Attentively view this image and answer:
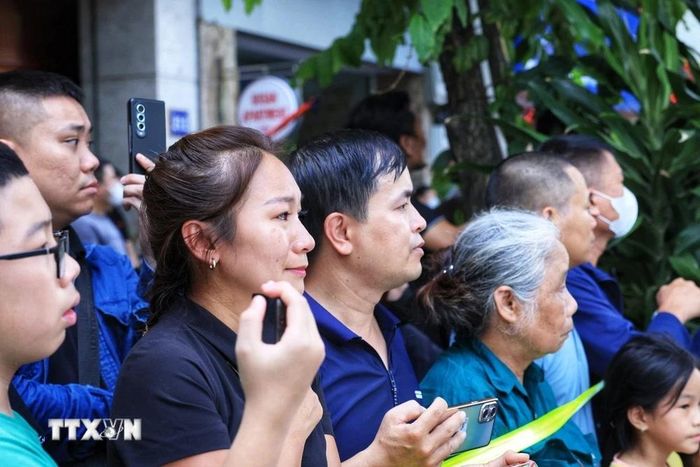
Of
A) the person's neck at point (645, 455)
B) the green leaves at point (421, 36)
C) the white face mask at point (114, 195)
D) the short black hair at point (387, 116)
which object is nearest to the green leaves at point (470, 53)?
the short black hair at point (387, 116)

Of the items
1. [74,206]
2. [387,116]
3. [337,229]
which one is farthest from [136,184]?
[387,116]

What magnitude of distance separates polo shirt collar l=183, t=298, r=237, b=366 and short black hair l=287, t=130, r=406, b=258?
0.82m

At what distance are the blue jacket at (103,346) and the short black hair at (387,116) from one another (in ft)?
7.70

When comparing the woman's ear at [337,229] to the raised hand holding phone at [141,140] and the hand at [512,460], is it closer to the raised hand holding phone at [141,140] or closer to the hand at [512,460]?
the raised hand holding phone at [141,140]

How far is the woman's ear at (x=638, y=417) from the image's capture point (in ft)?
11.5

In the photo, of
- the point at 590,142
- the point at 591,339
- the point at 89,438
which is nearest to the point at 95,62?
the point at 590,142

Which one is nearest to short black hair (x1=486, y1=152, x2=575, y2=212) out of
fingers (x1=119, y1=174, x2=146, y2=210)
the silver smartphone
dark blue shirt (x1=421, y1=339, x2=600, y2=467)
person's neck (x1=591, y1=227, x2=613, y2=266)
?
person's neck (x1=591, y1=227, x2=613, y2=266)

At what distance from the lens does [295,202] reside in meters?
2.21

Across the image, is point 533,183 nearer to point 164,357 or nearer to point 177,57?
point 164,357

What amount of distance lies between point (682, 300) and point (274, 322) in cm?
269

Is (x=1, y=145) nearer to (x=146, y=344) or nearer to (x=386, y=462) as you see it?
(x=146, y=344)

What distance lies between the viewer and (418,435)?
2193 millimetres

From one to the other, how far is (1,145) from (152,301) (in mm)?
498

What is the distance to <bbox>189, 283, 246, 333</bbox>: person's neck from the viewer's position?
2150mm
